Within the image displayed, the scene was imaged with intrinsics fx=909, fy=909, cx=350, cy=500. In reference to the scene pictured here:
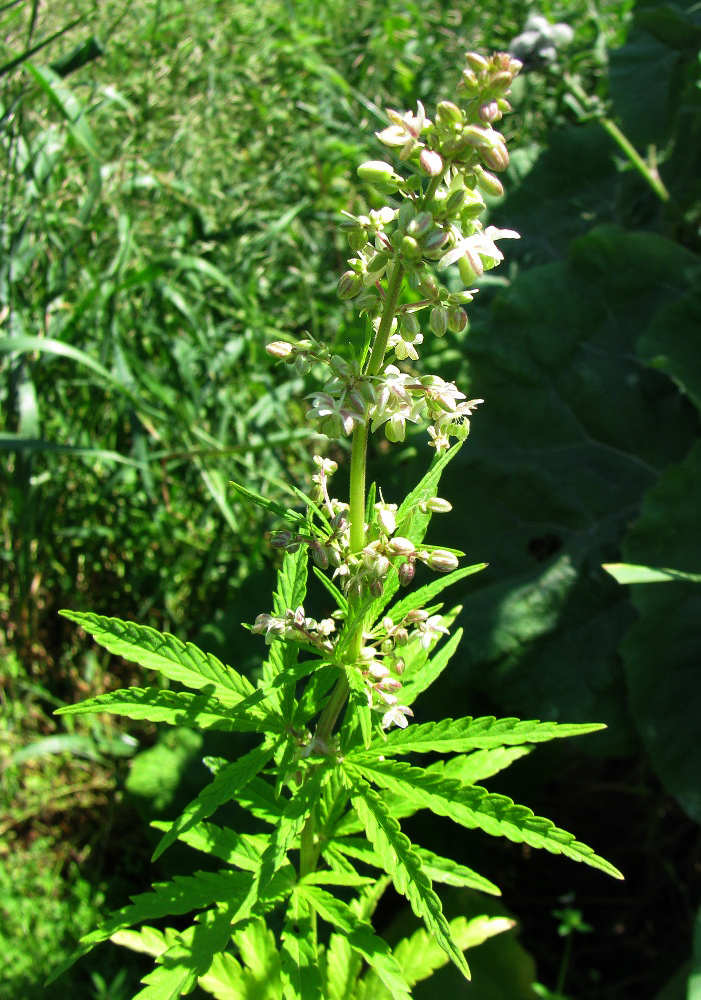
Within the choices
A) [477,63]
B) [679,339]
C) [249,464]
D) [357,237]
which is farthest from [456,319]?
[679,339]

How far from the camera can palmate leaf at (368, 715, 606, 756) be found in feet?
3.34

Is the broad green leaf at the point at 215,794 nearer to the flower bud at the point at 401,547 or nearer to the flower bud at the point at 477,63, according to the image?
the flower bud at the point at 401,547

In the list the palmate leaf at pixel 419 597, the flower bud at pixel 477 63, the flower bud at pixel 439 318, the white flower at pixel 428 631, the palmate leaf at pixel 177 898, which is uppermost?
the flower bud at pixel 477 63

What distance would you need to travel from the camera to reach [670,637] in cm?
233

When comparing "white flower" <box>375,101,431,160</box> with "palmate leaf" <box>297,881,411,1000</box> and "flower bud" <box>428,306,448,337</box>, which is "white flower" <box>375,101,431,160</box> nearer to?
"flower bud" <box>428,306,448,337</box>

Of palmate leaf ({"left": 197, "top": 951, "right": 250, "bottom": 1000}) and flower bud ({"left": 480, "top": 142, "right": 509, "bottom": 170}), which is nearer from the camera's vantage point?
flower bud ({"left": 480, "top": 142, "right": 509, "bottom": 170})

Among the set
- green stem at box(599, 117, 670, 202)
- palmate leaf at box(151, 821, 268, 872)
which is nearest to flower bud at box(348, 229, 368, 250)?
palmate leaf at box(151, 821, 268, 872)

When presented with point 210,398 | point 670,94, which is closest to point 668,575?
point 210,398

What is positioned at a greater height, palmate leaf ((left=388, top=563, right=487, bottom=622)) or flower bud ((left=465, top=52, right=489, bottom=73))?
flower bud ((left=465, top=52, right=489, bottom=73))

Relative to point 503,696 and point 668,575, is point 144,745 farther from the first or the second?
point 668,575

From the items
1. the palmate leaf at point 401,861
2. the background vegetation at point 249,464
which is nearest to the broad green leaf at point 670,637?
the background vegetation at point 249,464

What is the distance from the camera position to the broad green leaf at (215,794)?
3.28ft

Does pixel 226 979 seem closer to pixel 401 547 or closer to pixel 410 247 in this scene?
pixel 401 547

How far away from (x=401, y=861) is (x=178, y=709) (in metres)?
0.32
